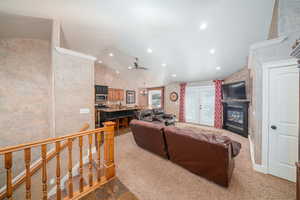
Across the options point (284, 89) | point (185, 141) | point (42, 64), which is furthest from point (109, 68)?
point (284, 89)

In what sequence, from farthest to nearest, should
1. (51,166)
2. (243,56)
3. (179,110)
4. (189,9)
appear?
1. (179,110)
2. (243,56)
3. (51,166)
4. (189,9)

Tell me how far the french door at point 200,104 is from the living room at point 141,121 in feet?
6.14

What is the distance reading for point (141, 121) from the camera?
2.85 metres

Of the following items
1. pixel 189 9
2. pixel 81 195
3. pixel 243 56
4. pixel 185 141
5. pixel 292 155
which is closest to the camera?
pixel 81 195

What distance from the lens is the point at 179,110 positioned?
6848 mm

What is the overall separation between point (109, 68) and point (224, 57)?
20.3 ft

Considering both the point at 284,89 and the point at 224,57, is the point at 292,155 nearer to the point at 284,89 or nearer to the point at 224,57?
the point at 284,89

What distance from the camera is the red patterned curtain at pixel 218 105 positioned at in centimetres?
532

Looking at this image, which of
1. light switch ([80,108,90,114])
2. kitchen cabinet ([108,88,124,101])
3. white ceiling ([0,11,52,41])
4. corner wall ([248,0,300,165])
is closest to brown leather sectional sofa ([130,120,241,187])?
corner wall ([248,0,300,165])

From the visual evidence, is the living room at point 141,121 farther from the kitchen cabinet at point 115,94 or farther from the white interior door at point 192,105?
the kitchen cabinet at point 115,94

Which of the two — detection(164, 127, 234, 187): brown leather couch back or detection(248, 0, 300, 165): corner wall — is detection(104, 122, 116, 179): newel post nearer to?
detection(164, 127, 234, 187): brown leather couch back

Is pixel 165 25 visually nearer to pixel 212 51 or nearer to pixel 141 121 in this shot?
pixel 212 51

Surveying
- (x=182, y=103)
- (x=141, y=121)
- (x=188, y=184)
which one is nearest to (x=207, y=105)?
(x=182, y=103)

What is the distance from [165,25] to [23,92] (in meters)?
3.92
